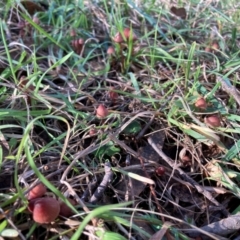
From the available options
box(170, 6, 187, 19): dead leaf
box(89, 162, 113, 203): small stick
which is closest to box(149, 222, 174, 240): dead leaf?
box(89, 162, 113, 203): small stick

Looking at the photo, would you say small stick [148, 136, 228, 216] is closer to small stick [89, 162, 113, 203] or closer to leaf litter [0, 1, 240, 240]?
leaf litter [0, 1, 240, 240]

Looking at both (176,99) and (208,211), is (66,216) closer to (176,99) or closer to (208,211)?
(208,211)

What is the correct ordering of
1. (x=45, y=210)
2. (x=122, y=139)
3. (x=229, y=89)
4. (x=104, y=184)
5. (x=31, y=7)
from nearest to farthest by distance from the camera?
1. (x=45, y=210)
2. (x=104, y=184)
3. (x=122, y=139)
4. (x=229, y=89)
5. (x=31, y=7)

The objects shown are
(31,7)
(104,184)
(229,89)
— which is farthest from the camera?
(31,7)

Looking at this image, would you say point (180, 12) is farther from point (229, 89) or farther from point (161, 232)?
point (161, 232)

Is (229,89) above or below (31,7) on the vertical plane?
above

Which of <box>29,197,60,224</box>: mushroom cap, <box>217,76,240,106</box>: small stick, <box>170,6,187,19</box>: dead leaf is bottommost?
<box>170,6,187,19</box>: dead leaf

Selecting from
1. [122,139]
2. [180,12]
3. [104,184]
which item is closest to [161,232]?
[104,184]

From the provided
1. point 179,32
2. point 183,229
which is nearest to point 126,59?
point 179,32

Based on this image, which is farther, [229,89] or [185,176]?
[229,89]

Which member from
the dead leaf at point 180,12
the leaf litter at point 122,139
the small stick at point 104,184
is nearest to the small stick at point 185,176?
the leaf litter at point 122,139

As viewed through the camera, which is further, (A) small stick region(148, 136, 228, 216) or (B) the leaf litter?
(A) small stick region(148, 136, 228, 216)
